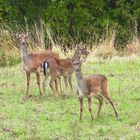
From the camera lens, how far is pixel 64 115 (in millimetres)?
10273

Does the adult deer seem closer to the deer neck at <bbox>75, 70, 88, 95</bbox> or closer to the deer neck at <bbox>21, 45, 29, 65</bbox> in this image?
the deer neck at <bbox>21, 45, 29, 65</bbox>

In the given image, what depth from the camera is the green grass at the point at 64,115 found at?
352 inches

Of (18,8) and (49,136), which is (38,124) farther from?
(18,8)

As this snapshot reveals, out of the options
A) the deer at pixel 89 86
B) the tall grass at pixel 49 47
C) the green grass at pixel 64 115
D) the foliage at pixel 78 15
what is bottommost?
the green grass at pixel 64 115

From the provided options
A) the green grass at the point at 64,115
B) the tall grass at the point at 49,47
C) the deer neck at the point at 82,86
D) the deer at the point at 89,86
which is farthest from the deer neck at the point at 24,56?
the tall grass at the point at 49,47

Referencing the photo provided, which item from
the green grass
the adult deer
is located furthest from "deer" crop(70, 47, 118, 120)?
the adult deer

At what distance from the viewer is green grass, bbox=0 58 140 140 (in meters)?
8.94

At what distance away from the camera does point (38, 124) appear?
31.6ft

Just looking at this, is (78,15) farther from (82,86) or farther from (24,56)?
(82,86)

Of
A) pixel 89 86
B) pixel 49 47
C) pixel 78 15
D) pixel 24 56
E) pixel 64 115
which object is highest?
pixel 78 15

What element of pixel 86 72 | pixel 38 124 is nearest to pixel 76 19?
pixel 86 72

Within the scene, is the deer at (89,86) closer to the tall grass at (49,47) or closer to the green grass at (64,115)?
the green grass at (64,115)

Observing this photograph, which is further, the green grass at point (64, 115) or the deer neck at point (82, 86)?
the deer neck at point (82, 86)

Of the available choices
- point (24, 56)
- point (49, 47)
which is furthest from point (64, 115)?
point (49, 47)
